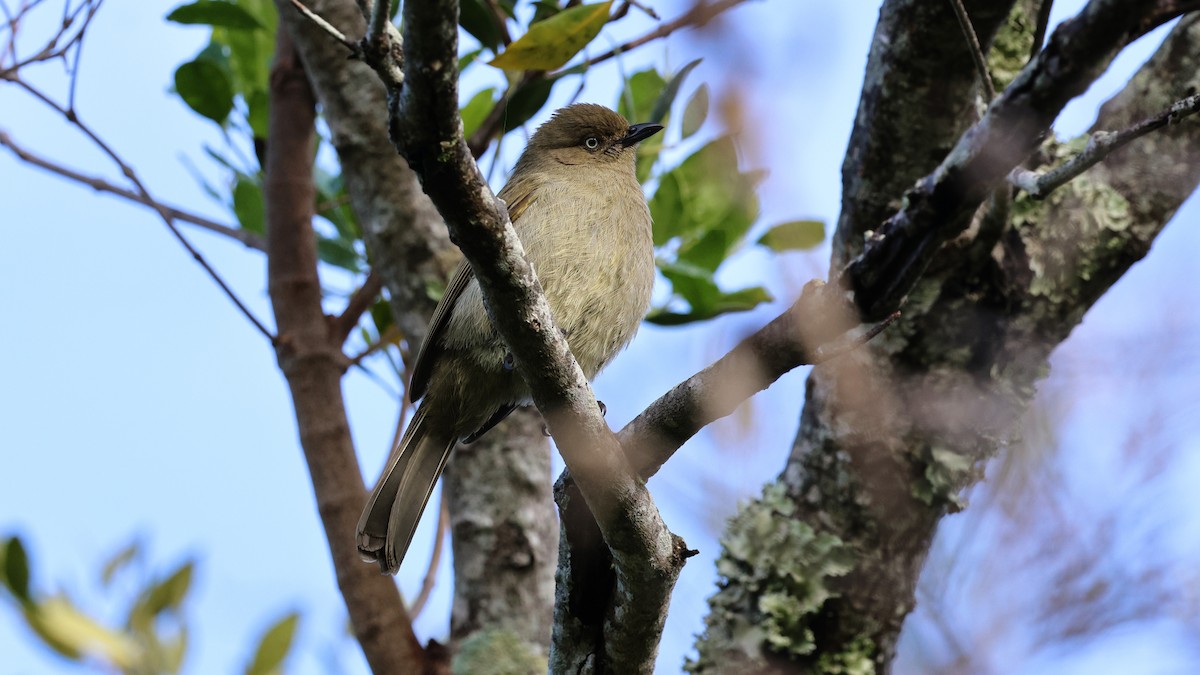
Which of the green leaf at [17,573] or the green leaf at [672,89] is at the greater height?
the green leaf at [672,89]

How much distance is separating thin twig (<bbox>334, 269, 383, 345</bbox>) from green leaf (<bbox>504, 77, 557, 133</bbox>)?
780mm

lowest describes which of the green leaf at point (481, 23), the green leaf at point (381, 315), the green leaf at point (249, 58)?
the green leaf at point (381, 315)

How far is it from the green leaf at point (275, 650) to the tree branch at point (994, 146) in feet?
6.29

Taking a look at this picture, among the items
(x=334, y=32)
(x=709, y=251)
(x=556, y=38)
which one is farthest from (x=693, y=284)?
(x=334, y=32)

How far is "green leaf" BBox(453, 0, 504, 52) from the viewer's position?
402cm

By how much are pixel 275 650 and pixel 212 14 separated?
2342mm

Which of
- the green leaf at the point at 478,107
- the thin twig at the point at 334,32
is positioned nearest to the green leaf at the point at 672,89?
the green leaf at the point at 478,107

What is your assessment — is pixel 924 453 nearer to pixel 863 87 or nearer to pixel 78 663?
pixel 863 87

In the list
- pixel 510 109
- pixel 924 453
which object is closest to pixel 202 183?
pixel 510 109

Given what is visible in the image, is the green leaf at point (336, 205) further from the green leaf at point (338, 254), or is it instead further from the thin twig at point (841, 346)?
the thin twig at point (841, 346)

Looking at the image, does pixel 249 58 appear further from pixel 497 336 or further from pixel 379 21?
pixel 379 21

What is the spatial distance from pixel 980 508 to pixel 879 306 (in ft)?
5.54

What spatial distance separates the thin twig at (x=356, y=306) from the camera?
439 centimetres

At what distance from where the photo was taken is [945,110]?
3523 millimetres
